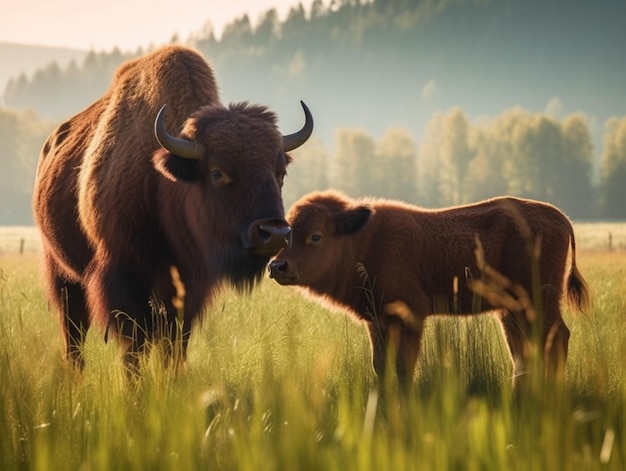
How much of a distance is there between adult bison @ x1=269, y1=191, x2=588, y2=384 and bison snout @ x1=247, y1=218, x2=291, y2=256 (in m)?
1.20

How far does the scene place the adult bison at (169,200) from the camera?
642 centimetres

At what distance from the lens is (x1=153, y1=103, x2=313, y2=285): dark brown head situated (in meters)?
6.27

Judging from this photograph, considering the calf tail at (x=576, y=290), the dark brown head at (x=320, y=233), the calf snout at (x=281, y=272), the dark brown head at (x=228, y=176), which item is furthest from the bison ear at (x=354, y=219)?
the calf tail at (x=576, y=290)

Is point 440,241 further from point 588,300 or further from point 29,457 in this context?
point 29,457

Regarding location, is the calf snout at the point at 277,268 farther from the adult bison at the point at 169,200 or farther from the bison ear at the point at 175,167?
the bison ear at the point at 175,167

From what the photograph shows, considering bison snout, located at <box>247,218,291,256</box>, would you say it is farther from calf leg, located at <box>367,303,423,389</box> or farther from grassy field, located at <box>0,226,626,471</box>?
calf leg, located at <box>367,303,423,389</box>

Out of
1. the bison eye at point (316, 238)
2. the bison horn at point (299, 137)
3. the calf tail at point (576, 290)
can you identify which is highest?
the bison horn at point (299, 137)

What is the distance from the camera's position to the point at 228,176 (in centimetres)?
646

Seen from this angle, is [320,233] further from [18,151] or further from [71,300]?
[18,151]

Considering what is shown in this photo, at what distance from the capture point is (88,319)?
8586 millimetres

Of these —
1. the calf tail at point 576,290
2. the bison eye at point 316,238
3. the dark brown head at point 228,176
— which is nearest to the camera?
the dark brown head at point 228,176

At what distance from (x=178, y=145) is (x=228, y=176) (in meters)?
0.45

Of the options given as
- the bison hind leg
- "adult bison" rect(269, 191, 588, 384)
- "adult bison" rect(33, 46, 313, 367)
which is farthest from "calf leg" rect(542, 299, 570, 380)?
"adult bison" rect(33, 46, 313, 367)

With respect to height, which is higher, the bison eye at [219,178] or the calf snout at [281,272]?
the bison eye at [219,178]
